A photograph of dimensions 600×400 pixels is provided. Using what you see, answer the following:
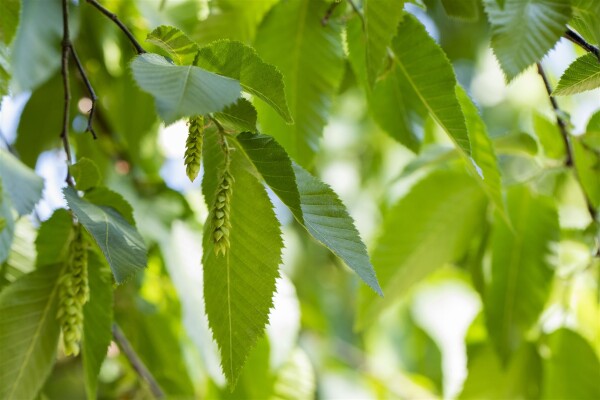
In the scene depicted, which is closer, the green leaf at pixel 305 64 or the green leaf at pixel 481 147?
the green leaf at pixel 481 147

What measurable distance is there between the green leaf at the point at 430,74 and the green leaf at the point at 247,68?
148mm

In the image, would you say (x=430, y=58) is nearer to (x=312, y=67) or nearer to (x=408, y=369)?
(x=312, y=67)

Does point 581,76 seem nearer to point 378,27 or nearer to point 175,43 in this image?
point 378,27

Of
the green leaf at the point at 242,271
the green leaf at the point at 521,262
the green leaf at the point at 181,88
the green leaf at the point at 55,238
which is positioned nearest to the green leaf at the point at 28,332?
the green leaf at the point at 55,238

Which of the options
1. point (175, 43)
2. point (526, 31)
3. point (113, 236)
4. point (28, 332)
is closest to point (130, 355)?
point (28, 332)

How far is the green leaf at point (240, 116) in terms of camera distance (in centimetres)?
52

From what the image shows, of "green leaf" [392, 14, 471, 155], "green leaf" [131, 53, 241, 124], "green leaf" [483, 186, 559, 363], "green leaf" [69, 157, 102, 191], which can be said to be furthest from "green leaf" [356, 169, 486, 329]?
"green leaf" [131, 53, 241, 124]

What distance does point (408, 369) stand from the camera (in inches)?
75.2

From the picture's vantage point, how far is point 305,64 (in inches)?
31.6

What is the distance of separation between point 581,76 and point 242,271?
11.1 inches

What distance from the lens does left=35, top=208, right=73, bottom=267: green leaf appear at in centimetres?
67

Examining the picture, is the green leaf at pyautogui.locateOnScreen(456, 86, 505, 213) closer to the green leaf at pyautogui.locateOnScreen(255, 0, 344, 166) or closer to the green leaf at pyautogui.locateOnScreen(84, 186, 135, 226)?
the green leaf at pyautogui.locateOnScreen(255, 0, 344, 166)

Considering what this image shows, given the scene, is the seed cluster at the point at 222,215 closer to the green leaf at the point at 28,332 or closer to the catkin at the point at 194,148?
the catkin at the point at 194,148

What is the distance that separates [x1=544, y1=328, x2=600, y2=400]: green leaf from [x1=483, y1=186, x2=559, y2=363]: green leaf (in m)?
0.09
